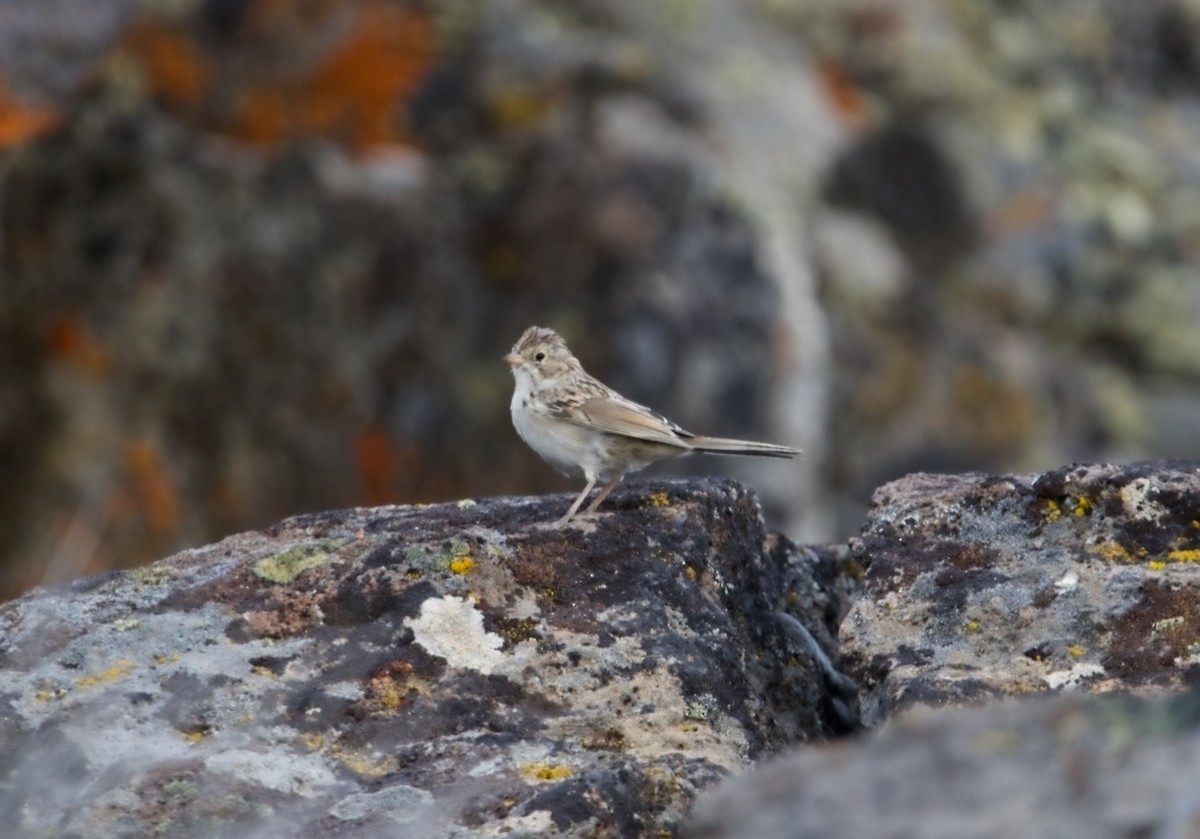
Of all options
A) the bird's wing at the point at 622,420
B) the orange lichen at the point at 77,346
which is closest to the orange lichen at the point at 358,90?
the orange lichen at the point at 77,346

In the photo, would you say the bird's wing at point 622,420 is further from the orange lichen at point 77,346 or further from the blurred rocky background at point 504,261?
the orange lichen at point 77,346

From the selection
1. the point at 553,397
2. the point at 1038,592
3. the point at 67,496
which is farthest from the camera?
the point at 67,496

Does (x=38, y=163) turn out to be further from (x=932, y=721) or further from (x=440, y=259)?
(x=932, y=721)

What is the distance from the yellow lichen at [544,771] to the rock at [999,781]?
1.25m

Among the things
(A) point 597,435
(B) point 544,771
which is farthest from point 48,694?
(A) point 597,435

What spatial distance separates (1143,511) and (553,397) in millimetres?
3161

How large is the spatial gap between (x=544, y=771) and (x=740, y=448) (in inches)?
122

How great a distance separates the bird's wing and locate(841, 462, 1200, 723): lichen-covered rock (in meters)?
1.73

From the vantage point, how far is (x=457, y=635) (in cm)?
524

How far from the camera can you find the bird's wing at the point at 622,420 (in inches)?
297

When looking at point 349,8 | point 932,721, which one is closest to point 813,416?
point 349,8

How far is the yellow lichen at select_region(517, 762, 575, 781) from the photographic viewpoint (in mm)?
4445

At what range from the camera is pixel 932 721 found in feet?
10.5

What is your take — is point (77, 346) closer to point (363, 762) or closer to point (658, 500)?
point (658, 500)
